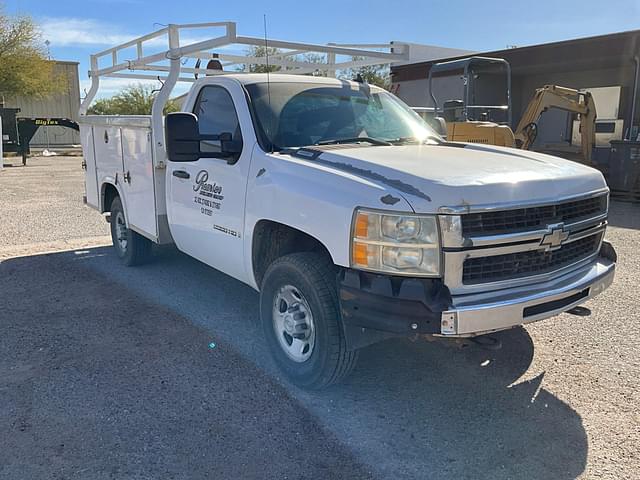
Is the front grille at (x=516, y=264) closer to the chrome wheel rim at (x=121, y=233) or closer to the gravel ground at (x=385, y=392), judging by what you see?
the gravel ground at (x=385, y=392)

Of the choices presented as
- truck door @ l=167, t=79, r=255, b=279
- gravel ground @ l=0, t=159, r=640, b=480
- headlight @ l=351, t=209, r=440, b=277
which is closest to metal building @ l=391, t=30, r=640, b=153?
gravel ground @ l=0, t=159, r=640, b=480

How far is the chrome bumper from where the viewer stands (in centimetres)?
300

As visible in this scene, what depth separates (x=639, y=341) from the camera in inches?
182

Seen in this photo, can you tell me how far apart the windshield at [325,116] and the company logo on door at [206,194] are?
680 mm

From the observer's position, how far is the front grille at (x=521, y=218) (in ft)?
10.2

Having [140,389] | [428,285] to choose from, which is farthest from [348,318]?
[140,389]

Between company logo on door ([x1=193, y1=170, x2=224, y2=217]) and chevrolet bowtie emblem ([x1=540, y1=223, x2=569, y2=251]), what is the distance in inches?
96.6

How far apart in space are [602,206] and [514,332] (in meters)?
1.31

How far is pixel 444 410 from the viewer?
3.59m

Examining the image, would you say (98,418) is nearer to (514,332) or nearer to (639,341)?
(514,332)

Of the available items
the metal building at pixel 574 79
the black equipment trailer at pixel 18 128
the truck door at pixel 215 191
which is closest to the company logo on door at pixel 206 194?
the truck door at pixel 215 191

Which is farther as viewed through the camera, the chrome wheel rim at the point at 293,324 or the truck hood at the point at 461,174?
the chrome wheel rim at the point at 293,324

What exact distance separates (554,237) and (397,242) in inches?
40.0

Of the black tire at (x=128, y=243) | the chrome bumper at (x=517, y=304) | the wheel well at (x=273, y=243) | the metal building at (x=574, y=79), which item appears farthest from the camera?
the metal building at (x=574, y=79)
